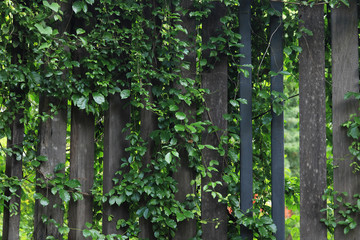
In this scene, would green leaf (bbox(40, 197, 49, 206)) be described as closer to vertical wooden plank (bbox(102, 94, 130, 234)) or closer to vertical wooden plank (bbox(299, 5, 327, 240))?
vertical wooden plank (bbox(102, 94, 130, 234))

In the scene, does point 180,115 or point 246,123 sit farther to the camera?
point 246,123

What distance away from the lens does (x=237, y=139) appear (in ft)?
8.96

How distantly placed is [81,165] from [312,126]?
4.42ft

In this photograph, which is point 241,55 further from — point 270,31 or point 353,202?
point 353,202

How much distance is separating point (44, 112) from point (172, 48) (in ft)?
2.71

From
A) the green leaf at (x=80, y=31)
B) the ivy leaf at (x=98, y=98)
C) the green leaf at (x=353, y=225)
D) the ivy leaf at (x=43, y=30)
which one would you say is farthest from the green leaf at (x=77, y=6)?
the green leaf at (x=353, y=225)

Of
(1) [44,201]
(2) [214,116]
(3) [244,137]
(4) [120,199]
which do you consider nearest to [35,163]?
(1) [44,201]

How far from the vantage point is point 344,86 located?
2.62 meters

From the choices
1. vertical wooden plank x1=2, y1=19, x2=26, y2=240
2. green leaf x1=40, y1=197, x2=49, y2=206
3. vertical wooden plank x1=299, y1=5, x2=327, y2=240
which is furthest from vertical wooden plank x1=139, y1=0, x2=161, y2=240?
vertical wooden plank x1=299, y1=5, x2=327, y2=240

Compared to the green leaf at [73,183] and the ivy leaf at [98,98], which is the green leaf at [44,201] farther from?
the ivy leaf at [98,98]

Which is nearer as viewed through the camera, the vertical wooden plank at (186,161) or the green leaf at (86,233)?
the green leaf at (86,233)

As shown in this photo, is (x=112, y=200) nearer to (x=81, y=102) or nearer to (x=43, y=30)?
(x=81, y=102)

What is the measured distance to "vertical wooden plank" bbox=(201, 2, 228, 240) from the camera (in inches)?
108

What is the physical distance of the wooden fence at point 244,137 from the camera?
8.58 feet
